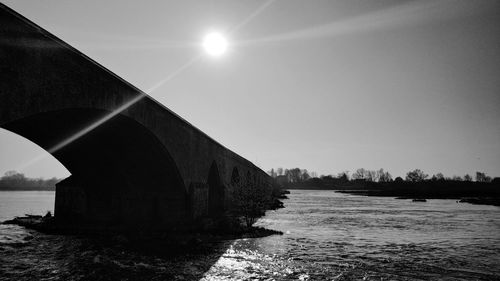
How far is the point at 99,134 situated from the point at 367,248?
45.9ft

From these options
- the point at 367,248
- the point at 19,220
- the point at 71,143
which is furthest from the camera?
the point at 19,220

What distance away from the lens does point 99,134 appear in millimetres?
16688

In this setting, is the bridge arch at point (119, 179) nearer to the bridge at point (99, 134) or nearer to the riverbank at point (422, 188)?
the bridge at point (99, 134)

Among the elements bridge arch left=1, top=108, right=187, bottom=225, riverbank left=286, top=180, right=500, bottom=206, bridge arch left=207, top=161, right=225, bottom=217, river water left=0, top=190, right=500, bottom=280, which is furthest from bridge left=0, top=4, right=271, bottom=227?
riverbank left=286, top=180, right=500, bottom=206

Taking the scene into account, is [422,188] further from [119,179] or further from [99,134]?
[99,134]

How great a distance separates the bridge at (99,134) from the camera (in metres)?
8.72

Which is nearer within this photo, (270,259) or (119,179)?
(270,259)

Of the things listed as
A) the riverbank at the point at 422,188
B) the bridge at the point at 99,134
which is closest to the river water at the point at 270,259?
the bridge at the point at 99,134

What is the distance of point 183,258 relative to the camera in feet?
42.9

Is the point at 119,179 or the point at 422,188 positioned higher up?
the point at 119,179

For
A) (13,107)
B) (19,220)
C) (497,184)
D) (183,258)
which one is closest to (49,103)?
(13,107)

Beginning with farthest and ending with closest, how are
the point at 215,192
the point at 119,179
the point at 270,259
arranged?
the point at 215,192 < the point at 119,179 < the point at 270,259

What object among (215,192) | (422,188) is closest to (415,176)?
(422,188)

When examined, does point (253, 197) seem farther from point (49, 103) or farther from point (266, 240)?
point (49, 103)
